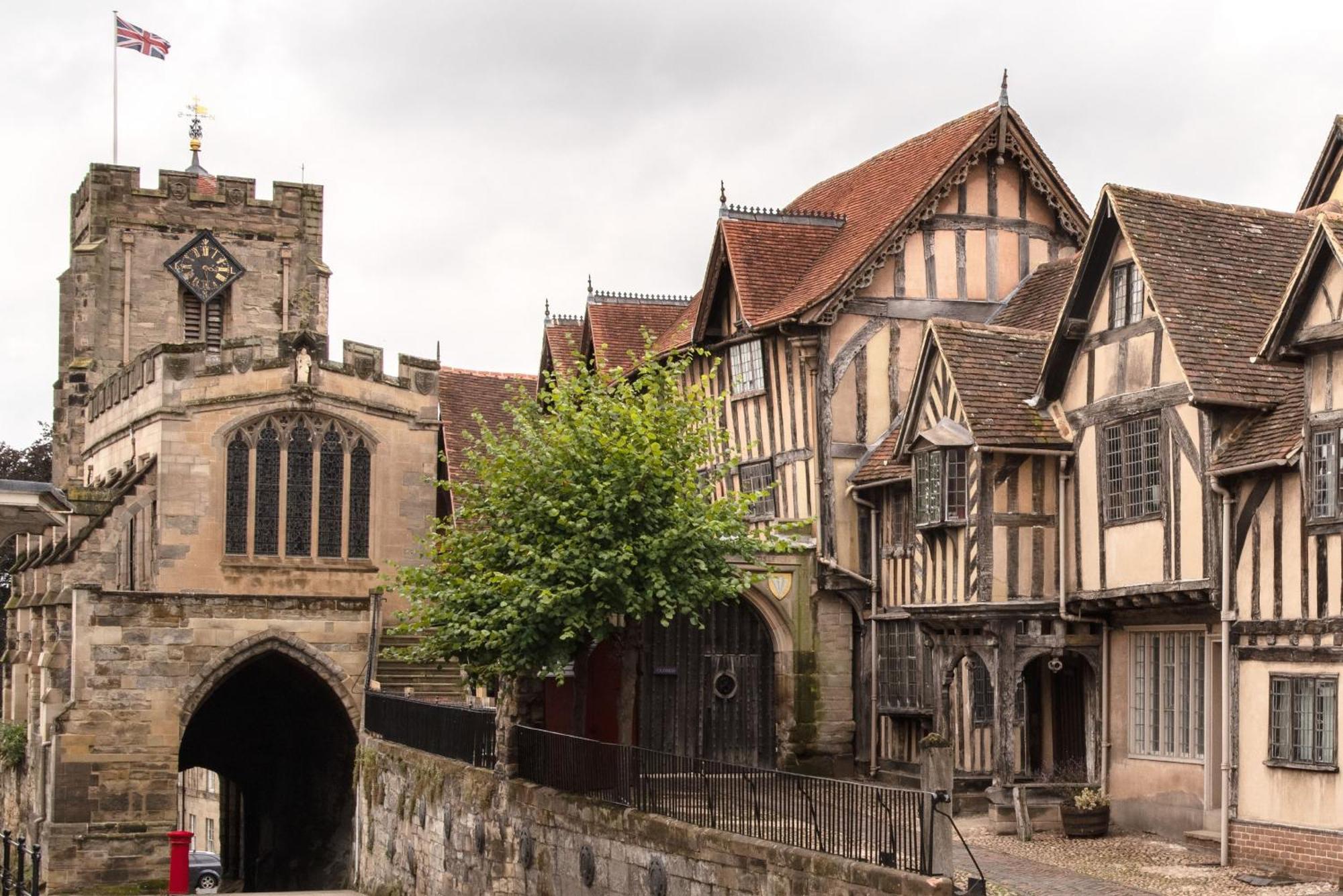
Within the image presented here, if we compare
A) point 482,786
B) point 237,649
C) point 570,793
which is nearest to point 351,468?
point 237,649

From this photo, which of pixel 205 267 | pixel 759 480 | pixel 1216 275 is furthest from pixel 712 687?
pixel 205 267

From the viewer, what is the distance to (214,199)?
166ft

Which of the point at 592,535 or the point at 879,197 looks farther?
the point at 879,197

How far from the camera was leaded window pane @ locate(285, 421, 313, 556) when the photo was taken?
37.5 meters

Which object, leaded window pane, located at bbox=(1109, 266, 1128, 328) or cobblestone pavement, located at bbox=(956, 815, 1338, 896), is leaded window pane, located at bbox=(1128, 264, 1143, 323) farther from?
cobblestone pavement, located at bbox=(956, 815, 1338, 896)

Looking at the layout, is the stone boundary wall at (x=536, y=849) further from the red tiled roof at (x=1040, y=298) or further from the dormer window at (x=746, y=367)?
the red tiled roof at (x=1040, y=298)

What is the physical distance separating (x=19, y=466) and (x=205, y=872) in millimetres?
18995

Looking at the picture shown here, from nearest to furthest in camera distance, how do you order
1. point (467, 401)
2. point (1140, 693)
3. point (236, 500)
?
point (1140, 693) < point (236, 500) < point (467, 401)

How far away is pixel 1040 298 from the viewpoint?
28.5 meters

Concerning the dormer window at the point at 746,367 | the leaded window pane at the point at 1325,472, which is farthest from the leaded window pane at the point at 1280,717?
the dormer window at the point at 746,367

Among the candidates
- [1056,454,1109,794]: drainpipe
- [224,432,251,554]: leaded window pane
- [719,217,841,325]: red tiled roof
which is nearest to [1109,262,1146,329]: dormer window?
[1056,454,1109,794]: drainpipe

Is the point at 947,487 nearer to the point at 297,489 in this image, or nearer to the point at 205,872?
the point at 297,489

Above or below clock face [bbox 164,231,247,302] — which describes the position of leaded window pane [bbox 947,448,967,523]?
below

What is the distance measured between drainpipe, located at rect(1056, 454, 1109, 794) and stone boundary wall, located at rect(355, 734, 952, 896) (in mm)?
5570
